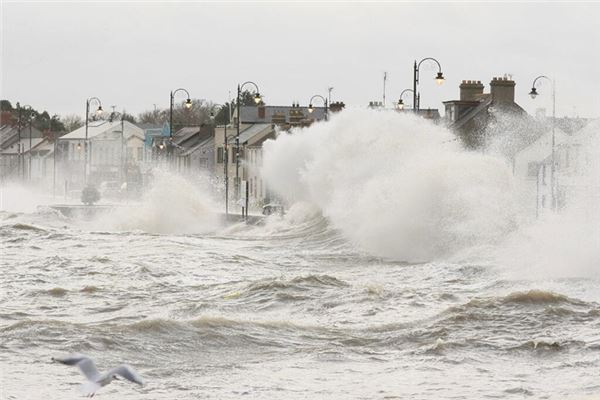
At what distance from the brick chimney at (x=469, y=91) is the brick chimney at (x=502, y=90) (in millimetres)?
3374

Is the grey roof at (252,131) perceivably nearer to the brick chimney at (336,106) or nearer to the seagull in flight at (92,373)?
the brick chimney at (336,106)

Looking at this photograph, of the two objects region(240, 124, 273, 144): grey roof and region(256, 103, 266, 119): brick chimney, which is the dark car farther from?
region(256, 103, 266, 119): brick chimney

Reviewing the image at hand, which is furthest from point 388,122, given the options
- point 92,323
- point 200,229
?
point 92,323

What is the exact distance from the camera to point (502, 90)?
56.3 m

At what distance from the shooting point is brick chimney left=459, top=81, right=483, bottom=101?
60.0 meters

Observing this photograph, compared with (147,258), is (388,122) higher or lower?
higher

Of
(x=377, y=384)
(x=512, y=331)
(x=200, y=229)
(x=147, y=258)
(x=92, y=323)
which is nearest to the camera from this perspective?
(x=377, y=384)

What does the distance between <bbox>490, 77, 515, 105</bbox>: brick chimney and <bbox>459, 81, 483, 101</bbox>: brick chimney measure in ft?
11.1

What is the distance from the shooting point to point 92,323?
22.3 metres

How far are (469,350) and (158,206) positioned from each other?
145 ft

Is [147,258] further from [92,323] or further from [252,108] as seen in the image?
[252,108]

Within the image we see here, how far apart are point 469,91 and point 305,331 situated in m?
39.9

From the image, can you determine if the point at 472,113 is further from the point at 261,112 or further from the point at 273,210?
the point at 261,112

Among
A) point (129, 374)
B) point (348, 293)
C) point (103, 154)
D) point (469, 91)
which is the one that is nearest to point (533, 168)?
point (469, 91)
